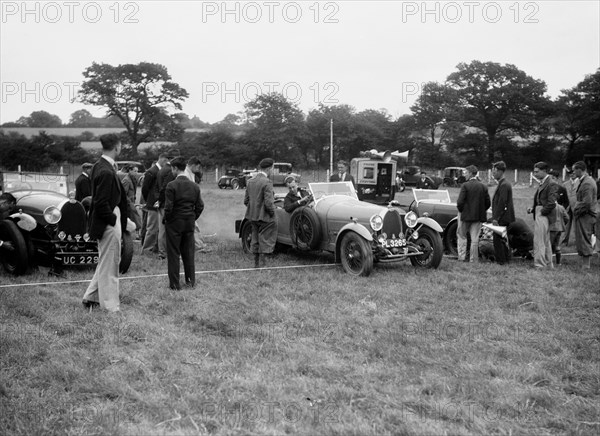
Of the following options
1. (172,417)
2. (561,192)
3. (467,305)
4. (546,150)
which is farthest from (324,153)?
(172,417)

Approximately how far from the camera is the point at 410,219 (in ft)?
28.3

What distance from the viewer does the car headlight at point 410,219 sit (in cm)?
860

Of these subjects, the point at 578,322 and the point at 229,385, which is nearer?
the point at 229,385

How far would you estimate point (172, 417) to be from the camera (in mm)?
3430

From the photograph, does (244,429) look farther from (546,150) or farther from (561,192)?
(546,150)

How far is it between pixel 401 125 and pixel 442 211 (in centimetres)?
4209

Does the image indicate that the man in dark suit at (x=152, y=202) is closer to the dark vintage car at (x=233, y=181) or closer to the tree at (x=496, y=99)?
the dark vintage car at (x=233, y=181)

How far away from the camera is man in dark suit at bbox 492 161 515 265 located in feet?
30.9

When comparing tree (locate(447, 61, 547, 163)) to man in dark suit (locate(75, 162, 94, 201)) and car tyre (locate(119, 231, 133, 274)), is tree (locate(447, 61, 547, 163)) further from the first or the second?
car tyre (locate(119, 231, 133, 274))

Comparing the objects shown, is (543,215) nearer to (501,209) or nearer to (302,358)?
(501,209)

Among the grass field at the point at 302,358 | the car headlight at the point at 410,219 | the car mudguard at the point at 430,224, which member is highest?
the car headlight at the point at 410,219

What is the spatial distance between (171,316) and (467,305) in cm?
335

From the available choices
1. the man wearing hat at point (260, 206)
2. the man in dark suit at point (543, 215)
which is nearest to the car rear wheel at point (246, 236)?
the man wearing hat at point (260, 206)

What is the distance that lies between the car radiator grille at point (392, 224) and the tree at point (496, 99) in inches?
1653
